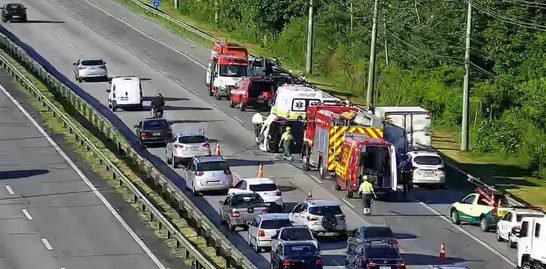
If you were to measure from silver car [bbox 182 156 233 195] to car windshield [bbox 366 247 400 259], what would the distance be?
15.0m

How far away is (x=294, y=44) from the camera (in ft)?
330

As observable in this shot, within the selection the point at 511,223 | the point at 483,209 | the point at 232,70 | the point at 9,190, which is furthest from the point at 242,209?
the point at 232,70

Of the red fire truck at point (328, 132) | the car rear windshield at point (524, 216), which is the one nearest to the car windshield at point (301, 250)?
the car rear windshield at point (524, 216)

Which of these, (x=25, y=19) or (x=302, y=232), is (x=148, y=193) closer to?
(x=302, y=232)

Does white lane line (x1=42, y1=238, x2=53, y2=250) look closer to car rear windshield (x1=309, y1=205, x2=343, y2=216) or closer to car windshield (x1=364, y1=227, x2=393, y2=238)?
car rear windshield (x1=309, y1=205, x2=343, y2=216)

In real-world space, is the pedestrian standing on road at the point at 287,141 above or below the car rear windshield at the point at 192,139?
below

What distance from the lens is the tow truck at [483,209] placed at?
1976 inches

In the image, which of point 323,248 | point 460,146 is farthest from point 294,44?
point 323,248

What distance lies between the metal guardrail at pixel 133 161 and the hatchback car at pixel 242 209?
143 centimetres

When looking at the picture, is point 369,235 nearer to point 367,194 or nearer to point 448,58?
point 367,194

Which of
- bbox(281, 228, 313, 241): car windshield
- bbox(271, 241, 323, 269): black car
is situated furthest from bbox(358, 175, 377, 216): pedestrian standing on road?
bbox(271, 241, 323, 269): black car

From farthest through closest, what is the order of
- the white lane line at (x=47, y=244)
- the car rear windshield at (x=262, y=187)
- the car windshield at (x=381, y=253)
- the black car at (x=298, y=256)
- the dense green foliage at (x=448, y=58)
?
the dense green foliage at (x=448, y=58) → the car rear windshield at (x=262, y=187) → the white lane line at (x=47, y=244) → the black car at (x=298, y=256) → the car windshield at (x=381, y=253)

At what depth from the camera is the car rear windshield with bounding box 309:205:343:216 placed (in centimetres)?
4738

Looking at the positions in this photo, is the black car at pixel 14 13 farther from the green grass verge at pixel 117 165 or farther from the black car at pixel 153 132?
the black car at pixel 153 132
